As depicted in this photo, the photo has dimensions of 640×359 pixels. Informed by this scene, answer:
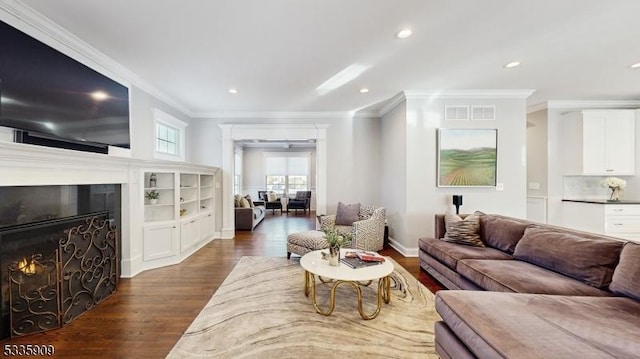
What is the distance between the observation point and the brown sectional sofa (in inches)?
48.8

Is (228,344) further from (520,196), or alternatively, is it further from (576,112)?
(576,112)

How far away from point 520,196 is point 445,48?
2979 millimetres

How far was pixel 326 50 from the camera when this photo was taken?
9.34 ft

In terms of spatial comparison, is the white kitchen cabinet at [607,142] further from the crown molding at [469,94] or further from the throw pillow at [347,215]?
the throw pillow at [347,215]

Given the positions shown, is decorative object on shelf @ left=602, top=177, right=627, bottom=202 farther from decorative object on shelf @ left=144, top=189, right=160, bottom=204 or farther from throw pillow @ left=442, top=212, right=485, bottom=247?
decorative object on shelf @ left=144, top=189, right=160, bottom=204

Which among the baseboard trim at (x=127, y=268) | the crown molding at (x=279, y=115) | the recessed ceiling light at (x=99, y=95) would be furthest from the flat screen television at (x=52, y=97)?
the crown molding at (x=279, y=115)

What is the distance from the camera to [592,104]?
15.4 ft

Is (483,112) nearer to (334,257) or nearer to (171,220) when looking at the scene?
(334,257)

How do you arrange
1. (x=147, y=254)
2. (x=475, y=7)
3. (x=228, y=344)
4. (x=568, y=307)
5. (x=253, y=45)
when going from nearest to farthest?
1. (x=568, y=307)
2. (x=228, y=344)
3. (x=475, y=7)
4. (x=253, y=45)
5. (x=147, y=254)

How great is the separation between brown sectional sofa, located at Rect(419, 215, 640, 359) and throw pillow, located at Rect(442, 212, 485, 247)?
0.90 feet

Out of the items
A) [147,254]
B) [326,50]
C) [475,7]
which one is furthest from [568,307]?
[147,254]

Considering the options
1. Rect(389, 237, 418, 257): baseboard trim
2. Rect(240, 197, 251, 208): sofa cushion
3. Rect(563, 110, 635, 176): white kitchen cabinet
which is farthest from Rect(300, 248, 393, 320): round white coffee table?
Rect(563, 110, 635, 176): white kitchen cabinet

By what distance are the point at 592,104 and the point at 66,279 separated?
8.23 metres

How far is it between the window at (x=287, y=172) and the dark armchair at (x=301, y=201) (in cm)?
81
